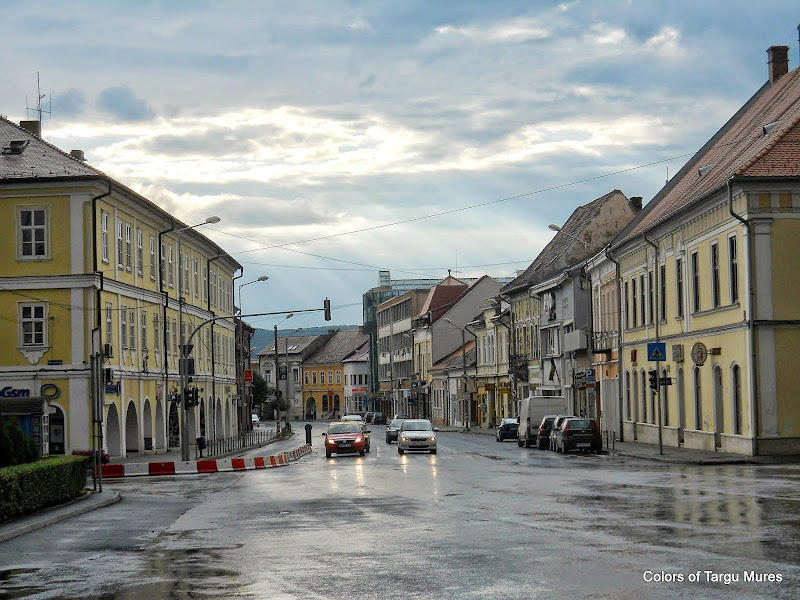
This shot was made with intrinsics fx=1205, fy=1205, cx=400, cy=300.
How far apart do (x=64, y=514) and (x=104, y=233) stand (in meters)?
28.9

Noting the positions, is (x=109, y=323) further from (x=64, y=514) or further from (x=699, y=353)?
(x=64, y=514)

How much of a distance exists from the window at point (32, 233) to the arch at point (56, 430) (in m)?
6.18

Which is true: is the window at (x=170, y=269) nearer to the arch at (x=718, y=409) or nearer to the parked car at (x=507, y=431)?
the parked car at (x=507, y=431)

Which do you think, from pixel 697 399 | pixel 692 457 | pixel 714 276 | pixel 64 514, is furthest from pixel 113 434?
pixel 64 514

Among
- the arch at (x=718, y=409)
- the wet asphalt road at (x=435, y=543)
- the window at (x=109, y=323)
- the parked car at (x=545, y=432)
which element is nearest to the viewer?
the wet asphalt road at (x=435, y=543)

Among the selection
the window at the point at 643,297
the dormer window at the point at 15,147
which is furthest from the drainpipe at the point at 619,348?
the dormer window at the point at 15,147

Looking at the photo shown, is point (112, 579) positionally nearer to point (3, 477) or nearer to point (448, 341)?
point (3, 477)

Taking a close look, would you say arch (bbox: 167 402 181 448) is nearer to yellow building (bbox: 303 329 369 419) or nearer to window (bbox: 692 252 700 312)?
window (bbox: 692 252 700 312)

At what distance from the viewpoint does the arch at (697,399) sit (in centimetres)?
4488

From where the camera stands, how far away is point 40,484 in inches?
923

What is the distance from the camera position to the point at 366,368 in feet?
568

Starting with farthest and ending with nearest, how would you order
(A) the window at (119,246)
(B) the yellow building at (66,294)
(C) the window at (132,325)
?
(C) the window at (132,325), (A) the window at (119,246), (B) the yellow building at (66,294)

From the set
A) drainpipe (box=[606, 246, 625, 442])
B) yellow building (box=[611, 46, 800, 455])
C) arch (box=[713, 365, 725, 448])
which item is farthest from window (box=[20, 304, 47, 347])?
drainpipe (box=[606, 246, 625, 442])

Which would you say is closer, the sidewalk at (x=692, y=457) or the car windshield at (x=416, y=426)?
the sidewalk at (x=692, y=457)
